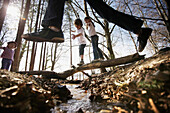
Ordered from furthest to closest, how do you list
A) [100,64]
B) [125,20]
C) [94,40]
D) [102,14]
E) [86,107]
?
[94,40] < [100,64] < [102,14] < [125,20] < [86,107]

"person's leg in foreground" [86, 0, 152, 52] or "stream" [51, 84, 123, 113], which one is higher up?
"person's leg in foreground" [86, 0, 152, 52]

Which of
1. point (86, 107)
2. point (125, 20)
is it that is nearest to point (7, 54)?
point (86, 107)

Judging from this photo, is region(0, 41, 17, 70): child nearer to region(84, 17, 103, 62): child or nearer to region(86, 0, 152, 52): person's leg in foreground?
region(84, 17, 103, 62): child

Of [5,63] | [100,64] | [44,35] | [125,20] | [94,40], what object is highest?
[94,40]

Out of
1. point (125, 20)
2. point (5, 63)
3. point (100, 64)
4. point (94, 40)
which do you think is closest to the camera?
point (125, 20)

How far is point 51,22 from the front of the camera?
1873 millimetres

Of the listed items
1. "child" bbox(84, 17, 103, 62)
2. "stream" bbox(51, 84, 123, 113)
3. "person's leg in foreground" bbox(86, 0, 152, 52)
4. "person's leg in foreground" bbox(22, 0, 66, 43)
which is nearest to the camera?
"stream" bbox(51, 84, 123, 113)

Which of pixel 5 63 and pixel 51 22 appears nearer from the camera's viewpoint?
pixel 51 22

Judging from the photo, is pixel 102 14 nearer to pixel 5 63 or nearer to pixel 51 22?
pixel 51 22

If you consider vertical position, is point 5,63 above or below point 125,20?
below

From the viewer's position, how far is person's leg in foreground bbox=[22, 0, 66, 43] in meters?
1.87

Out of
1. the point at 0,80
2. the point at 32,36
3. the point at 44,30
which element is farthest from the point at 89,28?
the point at 0,80

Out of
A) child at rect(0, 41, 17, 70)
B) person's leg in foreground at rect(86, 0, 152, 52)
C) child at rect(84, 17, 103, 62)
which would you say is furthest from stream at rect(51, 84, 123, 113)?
child at rect(0, 41, 17, 70)

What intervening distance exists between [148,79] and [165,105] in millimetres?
174
